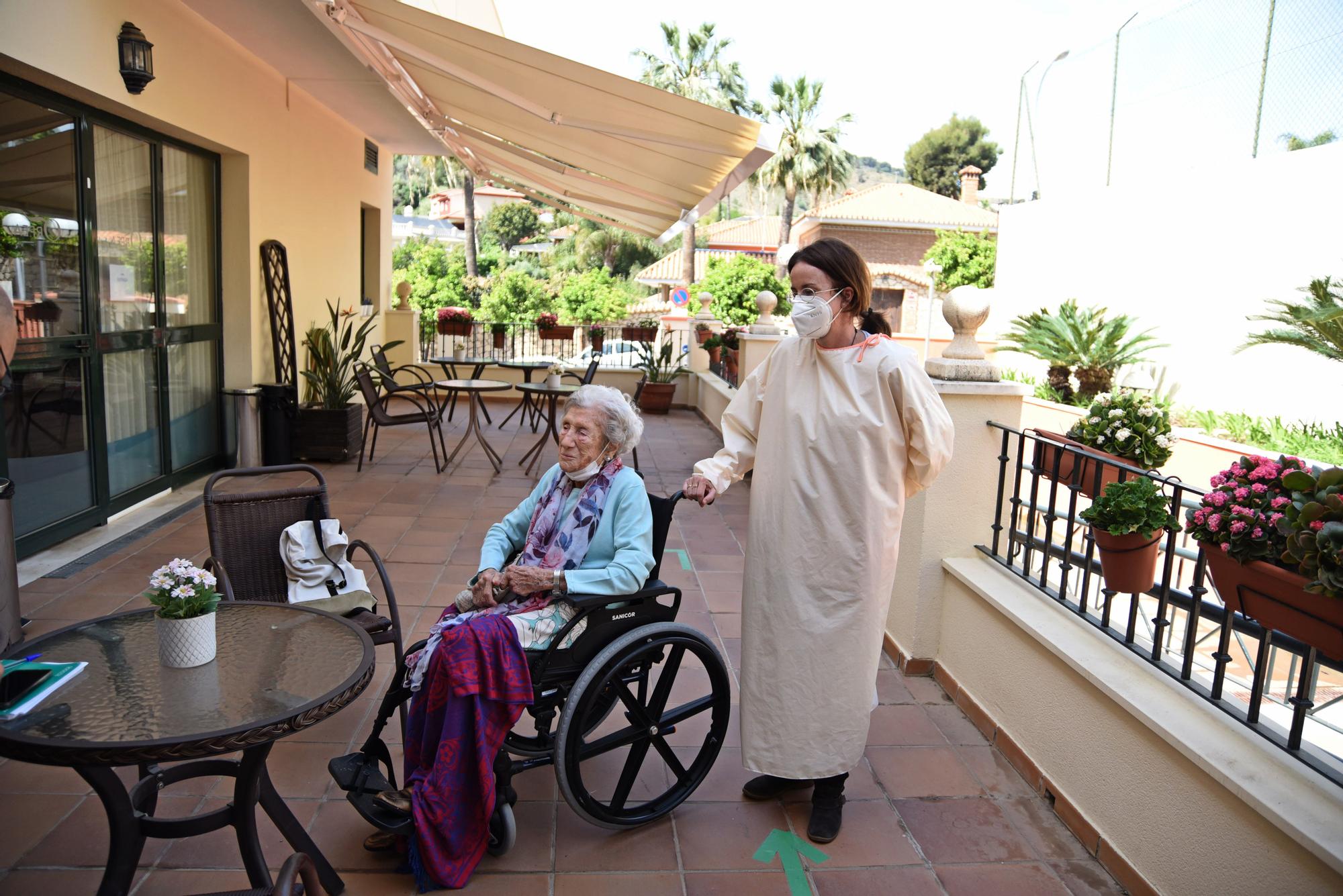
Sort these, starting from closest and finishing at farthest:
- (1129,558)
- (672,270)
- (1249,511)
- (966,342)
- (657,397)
Result: (1249,511), (1129,558), (966,342), (657,397), (672,270)

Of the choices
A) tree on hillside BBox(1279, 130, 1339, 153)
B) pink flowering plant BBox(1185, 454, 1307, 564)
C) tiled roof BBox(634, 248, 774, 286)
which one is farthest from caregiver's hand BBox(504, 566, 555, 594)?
tiled roof BBox(634, 248, 774, 286)

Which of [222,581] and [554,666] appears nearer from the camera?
[554,666]

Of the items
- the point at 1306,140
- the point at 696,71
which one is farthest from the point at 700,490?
the point at 696,71

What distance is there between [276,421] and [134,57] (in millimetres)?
2843

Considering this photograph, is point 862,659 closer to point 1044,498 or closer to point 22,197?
point 22,197

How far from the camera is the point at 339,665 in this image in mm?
2051

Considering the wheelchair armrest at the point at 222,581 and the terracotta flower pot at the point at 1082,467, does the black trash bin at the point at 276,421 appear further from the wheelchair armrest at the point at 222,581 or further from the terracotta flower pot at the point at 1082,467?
the terracotta flower pot at the point at 1082,467

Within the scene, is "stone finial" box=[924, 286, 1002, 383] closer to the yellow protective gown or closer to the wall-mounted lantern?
the yellow protective gown

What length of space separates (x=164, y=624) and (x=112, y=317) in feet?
12.6

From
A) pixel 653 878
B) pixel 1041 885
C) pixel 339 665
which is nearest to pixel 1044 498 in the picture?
pixel 1041 885

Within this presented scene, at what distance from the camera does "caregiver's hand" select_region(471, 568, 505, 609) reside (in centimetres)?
245

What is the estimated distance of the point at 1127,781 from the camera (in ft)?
7.55

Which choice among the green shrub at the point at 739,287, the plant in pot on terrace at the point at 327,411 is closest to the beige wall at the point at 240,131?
the plant in pot on terrace at the point at 327,411

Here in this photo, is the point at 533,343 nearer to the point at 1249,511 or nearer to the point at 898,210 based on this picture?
the point at 1249,511
